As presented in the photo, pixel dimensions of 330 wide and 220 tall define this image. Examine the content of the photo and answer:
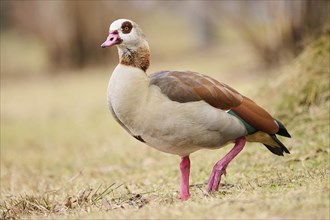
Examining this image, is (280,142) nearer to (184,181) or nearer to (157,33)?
(184,181)

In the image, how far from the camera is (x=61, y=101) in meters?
11.2

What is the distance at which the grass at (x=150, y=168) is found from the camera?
312 centimetres

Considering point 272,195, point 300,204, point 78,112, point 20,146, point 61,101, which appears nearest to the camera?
point 300,204

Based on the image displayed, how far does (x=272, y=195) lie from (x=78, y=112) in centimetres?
694

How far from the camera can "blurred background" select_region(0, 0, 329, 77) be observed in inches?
377

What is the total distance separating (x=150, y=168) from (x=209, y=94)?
7.12 ft

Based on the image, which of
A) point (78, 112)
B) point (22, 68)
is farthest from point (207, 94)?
point (22, 68)

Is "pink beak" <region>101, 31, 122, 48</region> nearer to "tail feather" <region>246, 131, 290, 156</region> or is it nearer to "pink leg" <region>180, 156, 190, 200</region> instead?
"pink leg" <region>180, 156, 190, 200</region>

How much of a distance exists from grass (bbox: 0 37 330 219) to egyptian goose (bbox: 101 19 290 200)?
300mm

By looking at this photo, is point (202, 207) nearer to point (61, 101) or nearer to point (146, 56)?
point (146, 56)

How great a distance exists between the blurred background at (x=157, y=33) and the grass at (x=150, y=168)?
1.06 m

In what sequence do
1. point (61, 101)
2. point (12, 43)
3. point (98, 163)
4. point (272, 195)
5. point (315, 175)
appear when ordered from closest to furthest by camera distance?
1. point (272, 195)
2. point (315, 175)
3. point (98, 163)
4. point (61, 101)
5. point (12, 43)

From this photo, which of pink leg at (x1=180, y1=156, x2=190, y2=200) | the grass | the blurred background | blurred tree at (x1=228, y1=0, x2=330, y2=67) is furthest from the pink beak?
blurred tree at (x1=228, y1=0, x2=330, y2=67)

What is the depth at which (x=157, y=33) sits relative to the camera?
2727cm
